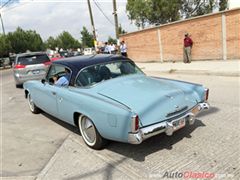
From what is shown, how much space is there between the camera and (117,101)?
392cm

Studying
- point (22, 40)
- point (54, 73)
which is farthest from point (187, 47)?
point (22, 40)

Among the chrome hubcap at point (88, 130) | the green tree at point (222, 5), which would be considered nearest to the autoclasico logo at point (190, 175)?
the chrome hubcap at point (88, 130)

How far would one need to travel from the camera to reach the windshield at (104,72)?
4.85 metres

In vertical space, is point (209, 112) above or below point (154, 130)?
below

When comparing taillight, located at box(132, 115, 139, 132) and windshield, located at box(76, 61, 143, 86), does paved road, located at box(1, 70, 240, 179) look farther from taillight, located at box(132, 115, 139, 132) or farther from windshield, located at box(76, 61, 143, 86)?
windshield, located at box(76, 61, 143, 86)

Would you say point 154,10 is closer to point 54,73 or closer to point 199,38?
point 199,38

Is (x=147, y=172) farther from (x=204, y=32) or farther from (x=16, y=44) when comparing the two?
(x=16, y=44)

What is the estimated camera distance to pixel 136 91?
13.9ft

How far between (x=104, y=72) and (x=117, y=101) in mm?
1243

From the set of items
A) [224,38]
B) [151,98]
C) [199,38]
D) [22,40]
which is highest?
[22,40]

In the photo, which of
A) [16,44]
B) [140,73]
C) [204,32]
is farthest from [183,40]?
[16,44]

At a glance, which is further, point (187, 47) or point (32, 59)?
point (187, 47)

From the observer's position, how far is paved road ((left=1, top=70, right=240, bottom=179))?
11.6 feet

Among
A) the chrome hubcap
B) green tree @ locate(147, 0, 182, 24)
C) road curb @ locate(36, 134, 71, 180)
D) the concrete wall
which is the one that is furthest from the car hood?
green tree @ locate(147, 0, 182, 24)
